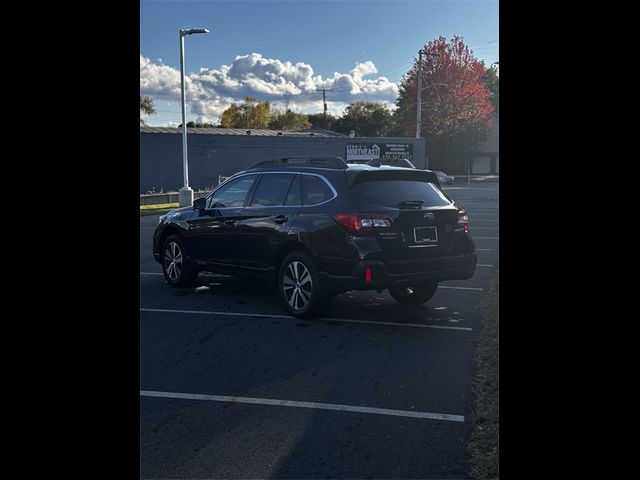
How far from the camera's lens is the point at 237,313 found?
7.37 metres

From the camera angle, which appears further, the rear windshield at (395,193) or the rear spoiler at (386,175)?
the rear spoiler at (386,175)

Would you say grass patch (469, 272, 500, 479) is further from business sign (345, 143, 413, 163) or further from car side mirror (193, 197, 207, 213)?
business sign (345, 143, 413, 163)

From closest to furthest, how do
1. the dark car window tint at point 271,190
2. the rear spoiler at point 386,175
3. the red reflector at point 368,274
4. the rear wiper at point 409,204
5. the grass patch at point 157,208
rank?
the red reflector at point 368,274, the rear wiper at point 409,204, the rear spoiler at point 386,175, the dark car window tint at point 271,190, the grass patch at point 157,208

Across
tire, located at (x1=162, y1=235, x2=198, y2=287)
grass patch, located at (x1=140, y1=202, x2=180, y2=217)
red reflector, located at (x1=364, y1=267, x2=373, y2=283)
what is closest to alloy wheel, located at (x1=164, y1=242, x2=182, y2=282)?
tire, located at (x1=162, y1=235, x2=198, y2=287)

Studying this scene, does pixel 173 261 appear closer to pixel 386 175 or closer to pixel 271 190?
pixel 271 190

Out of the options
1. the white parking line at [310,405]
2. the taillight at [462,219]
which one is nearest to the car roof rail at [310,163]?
the taillight at [462,219]

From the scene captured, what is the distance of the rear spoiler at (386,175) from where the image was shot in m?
6.82

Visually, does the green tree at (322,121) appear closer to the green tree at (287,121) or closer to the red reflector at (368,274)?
the green tree at (287,121)

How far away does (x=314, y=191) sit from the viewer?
7.08 m

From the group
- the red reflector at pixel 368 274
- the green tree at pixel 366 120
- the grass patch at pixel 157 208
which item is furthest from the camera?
the green tree at pixel 366 120

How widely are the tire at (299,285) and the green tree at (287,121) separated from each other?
56.9 meters
